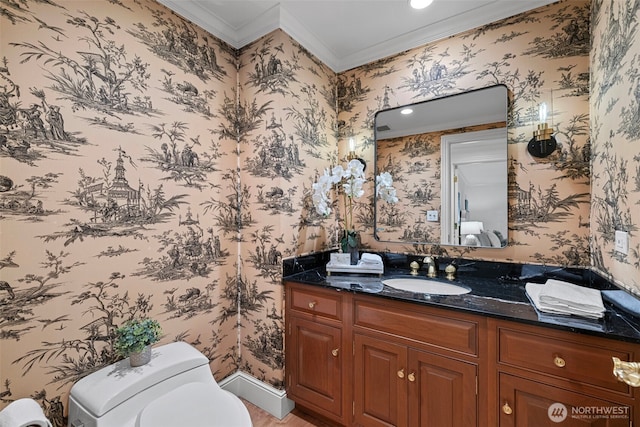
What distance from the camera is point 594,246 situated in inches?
55.4

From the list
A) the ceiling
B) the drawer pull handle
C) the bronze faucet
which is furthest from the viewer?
the bronze faucet

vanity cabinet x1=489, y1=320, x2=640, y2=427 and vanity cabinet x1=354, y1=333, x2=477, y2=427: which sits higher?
vanity cabinet x1=489, y1=320, x2=640, y2=427

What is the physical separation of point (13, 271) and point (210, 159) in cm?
106

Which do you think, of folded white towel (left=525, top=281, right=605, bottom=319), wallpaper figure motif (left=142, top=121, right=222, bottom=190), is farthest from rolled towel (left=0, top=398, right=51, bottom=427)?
folded white towel (left=525, top=281, right=605, bottom=319)

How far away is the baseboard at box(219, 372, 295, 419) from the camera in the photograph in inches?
68.6

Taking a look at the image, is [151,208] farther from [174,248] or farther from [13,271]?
[13,271]

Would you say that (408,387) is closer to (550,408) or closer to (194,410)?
(550,408)

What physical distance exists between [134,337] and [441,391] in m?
1.46

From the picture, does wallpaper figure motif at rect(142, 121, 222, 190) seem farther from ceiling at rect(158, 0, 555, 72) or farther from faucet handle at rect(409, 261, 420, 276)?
faucet handle at rect(409, 261, 420, 276)

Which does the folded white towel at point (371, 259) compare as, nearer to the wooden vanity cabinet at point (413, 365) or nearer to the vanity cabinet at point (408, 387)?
the wooden vanity cabinet at point (413, 365)

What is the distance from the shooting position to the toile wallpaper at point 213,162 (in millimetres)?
1119

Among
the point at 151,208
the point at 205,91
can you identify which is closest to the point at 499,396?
the point at 151,208

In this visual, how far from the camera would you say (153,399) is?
1.23 metres

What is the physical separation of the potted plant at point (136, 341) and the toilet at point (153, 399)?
0.04 meters
